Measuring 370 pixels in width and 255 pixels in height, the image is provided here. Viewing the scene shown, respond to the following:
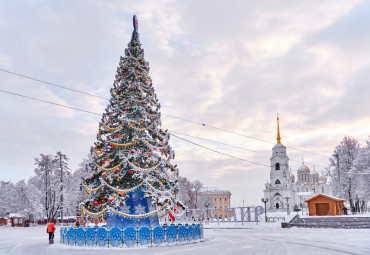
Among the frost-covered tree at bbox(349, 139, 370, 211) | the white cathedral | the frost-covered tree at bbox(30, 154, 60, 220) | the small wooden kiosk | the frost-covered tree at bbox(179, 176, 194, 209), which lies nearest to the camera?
the frost-covered tree at bbox(349, 139, 370, 211)

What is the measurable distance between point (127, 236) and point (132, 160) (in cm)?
477

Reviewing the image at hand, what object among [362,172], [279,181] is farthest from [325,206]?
[279,181]

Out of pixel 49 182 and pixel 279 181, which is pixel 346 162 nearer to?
pixel 279 181

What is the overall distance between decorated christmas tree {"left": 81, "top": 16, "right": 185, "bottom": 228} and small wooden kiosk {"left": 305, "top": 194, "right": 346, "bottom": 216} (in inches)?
1295

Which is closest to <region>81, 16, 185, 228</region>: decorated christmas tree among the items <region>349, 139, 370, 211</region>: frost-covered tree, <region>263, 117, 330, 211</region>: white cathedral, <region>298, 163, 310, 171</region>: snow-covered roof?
<region>349, 139, 370, 211</region>: frost-covered tree

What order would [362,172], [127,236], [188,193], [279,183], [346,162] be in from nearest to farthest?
[127,236]
[362,172]
[346,162]
[188,193]
[279,183]

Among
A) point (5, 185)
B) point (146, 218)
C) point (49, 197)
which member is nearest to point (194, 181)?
point (49, 197)

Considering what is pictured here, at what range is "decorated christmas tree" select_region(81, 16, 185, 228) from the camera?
70.2 feet

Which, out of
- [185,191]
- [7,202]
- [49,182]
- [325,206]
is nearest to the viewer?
[325,206]

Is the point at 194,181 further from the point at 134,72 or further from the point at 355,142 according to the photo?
the point at 134,72

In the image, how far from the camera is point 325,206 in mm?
48875

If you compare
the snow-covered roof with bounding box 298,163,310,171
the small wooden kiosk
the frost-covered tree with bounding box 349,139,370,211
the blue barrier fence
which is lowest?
the small wooden kiosk

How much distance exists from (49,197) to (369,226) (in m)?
54.1

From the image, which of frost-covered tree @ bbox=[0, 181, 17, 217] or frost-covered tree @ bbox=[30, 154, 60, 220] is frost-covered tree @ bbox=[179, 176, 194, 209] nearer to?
frost-covered tree @ bbox=[30, 154, 60, 220]
